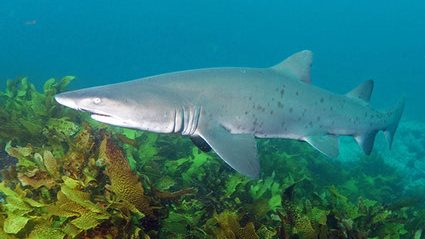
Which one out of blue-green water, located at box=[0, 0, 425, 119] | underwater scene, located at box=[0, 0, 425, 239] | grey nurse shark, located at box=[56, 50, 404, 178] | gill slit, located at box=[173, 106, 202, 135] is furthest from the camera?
blue-green water, located at box=[0, 0, 425, 119]

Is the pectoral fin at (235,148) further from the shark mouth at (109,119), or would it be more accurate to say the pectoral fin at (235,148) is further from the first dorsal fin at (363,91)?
the first dorsal fin at (363,91)

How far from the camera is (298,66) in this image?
6.82 meters

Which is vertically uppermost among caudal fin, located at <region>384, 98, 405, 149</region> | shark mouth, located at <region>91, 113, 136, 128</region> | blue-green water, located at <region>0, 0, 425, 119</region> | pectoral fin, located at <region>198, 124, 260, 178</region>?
shark mouth, located at <region>91, 113, 136, 128</region>

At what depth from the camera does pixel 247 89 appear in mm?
5969

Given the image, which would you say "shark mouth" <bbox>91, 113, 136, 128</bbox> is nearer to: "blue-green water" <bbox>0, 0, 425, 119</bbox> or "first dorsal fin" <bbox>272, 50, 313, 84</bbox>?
"first dorsal fin" <bbox>272, 50, 313, 84</bbox>

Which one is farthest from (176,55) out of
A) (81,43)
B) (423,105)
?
(423,105)

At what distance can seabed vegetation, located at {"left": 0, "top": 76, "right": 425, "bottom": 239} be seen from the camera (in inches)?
131

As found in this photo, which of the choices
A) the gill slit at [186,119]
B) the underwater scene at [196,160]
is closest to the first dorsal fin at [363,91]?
the underwater scene at [196,160]

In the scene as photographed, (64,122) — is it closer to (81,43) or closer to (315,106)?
(315,106)

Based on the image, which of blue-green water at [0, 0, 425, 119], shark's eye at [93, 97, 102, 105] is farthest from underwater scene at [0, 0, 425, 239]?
blue-green water at [0, 0, 425, 119]

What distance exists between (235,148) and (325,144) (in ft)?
6.95

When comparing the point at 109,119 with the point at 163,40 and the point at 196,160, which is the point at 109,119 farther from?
the point at 163,40

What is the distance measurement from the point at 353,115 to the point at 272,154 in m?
2.15

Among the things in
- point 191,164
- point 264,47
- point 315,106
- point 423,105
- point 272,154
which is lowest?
point 264,47
